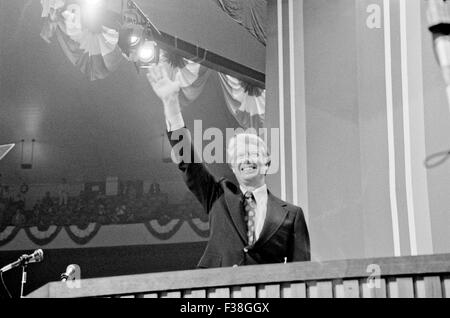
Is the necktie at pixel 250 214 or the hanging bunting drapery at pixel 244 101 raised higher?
the hanging bunting drapery at pixel 244 101

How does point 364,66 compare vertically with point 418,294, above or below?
above

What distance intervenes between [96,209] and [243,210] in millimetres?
653

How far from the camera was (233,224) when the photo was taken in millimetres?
2002

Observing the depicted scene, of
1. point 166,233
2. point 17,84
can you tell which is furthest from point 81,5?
point 166,233

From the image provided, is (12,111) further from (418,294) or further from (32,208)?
(418,294)

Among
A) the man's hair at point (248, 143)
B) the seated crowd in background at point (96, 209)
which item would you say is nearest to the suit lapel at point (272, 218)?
the man's hair at point (248, 143)

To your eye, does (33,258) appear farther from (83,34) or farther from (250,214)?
(83,34)

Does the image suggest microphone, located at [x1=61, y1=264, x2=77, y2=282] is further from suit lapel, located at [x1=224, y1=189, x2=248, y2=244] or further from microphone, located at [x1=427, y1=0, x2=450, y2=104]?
microphone, located at [x1=427, y1=0, x2=450, y2=104]

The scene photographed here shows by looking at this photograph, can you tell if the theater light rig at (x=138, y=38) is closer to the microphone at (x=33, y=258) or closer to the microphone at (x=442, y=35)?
the microphone at (x=33, y=258)

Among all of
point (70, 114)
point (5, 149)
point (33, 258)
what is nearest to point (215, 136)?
point (70, 114)

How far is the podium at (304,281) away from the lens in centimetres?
135

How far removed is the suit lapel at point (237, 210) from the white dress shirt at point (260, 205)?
4cm
